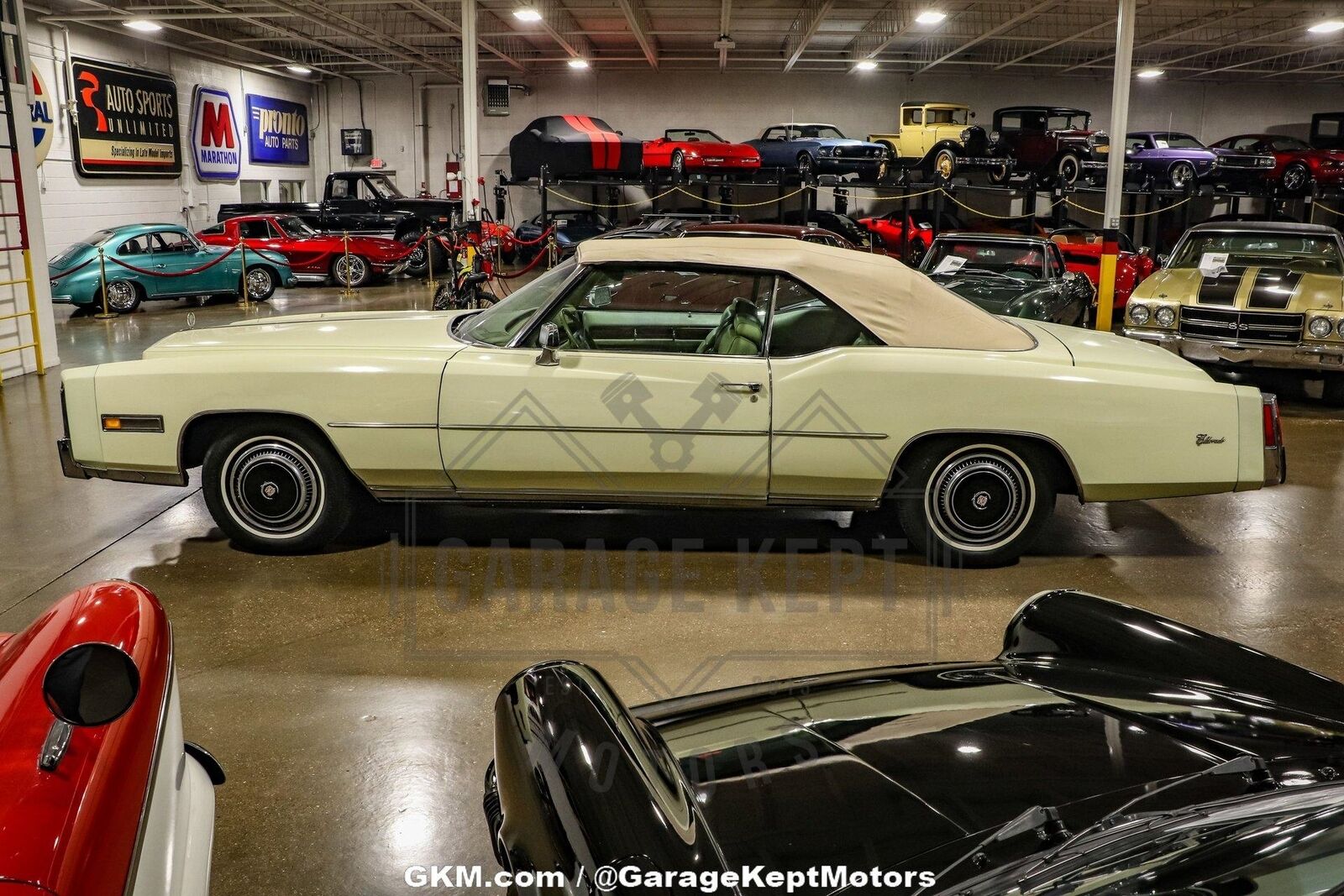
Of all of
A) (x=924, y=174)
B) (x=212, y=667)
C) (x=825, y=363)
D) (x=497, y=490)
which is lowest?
(x=212, y=667)

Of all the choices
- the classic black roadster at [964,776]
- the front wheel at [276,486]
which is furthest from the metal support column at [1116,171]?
the classic black roadster at [964,776]

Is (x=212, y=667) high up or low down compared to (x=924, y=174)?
down

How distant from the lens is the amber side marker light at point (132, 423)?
14.4ft

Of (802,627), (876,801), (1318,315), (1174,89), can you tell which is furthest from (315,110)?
(876,801)

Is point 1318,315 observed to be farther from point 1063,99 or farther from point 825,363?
point 1063,99

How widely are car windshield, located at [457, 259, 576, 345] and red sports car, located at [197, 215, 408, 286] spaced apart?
12.6 m

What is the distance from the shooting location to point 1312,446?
689 centimetres

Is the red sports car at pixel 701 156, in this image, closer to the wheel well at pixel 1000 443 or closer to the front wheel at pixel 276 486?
the wheel well at pixel 1000 443

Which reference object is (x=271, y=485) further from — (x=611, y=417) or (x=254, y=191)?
(x=254, y=191)

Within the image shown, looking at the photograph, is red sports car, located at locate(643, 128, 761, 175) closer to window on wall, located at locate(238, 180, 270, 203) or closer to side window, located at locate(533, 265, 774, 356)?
window on wall, located at locate(238, 180, 270, 203)

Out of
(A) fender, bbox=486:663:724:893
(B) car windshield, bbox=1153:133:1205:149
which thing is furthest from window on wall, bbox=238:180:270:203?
(A) fender, bbox=486:663:724:893

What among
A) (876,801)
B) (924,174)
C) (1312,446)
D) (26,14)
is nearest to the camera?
(876,801)

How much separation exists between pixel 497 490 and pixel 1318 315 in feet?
22.1

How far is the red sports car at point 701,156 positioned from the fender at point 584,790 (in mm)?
17429
